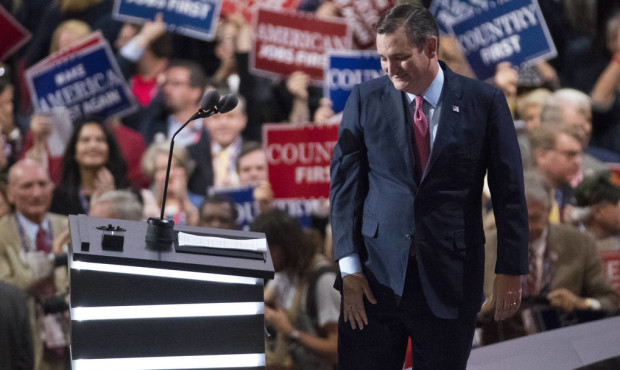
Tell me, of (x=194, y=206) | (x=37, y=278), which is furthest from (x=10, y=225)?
(x=194, y=206)

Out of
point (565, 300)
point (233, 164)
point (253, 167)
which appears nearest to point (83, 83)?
→ point (233, 164)

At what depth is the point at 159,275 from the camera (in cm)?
206

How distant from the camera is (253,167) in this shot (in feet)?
15.0

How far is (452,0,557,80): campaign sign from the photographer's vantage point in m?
4.74

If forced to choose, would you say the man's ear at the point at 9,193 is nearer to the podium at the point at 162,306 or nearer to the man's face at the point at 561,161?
the podium at the point at 162,306

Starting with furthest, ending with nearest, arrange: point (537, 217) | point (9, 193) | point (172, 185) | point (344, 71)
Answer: point (537, 217) → point (344, 71) → point (172, 185) → point (9, 193)

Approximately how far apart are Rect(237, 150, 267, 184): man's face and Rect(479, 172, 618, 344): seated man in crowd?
4.79 ft

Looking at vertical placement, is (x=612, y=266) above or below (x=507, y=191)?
below

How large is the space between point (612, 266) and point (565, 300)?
370 millimetres

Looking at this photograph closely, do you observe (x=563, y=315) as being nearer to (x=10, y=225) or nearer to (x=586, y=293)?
(x=586, y=293)

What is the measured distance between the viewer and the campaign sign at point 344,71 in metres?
4.60

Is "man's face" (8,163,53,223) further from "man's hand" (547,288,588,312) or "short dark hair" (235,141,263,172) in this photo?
"man's hand" (547,288,588,312)

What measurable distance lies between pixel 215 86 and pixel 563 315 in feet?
7.46

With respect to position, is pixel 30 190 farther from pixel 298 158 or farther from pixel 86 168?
pixel 298 158
